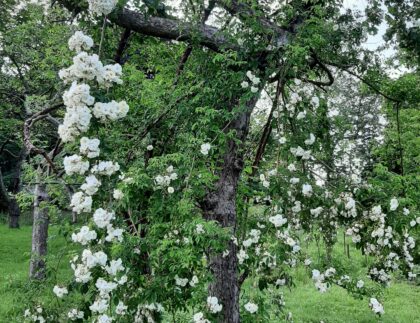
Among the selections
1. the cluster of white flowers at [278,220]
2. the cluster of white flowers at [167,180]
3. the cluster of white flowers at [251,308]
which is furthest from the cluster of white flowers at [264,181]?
the cluster of white flowers at [251,308]

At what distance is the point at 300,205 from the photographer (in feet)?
10.5

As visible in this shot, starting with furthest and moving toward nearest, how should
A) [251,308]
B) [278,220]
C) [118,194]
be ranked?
[251,308] → [278,220] → [118,194]

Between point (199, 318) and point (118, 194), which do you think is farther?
point (199, 318)

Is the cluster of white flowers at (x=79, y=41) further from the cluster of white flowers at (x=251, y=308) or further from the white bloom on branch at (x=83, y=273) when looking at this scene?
the cluster of white flowers at (x=251, y=308)

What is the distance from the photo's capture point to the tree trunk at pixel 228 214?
3096mm

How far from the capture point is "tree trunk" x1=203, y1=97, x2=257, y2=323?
3.10 metres

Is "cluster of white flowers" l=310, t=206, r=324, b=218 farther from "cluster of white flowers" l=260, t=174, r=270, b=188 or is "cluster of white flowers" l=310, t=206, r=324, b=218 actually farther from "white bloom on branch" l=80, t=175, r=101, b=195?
"white bloom on branch" l=80, t=175, r=101, b=195

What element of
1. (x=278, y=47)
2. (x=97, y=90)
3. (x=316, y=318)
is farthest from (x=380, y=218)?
(x=316, y=318)

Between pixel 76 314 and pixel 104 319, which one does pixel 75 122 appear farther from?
pixel 76 314

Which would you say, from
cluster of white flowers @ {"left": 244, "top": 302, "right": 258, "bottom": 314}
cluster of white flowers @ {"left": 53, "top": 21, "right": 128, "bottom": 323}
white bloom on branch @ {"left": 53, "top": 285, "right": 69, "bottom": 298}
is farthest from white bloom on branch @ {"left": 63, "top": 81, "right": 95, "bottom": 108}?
cluster of white flowers @ {"left": 244, "top": 302, "right": 258, "bottom": 314}

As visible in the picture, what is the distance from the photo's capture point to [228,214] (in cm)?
315

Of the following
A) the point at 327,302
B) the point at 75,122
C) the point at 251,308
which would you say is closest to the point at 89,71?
the point at 75,122

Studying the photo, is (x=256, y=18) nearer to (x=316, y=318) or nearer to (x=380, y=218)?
(x=380, y=218)

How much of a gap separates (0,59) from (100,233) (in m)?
11.5
